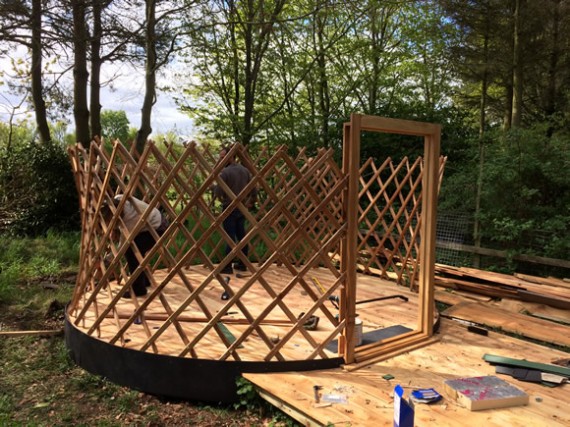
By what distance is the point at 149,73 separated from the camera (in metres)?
5.82

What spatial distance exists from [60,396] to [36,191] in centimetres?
418

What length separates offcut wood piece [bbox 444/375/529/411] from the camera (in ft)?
6.18

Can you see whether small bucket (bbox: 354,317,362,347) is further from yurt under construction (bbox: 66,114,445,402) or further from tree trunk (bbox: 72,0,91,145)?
tree trunk (bbox: 72,0,91,145)

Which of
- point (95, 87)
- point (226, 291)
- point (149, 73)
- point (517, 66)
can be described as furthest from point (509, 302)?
point (95, 87)

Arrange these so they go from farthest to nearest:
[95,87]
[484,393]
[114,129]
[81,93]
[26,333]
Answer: [114,129]
[95,87]
[81,93]
[26,333]
[484,393]

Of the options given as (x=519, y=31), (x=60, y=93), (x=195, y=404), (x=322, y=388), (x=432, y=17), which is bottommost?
(x=195, y=404)

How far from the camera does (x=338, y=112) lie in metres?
8.02

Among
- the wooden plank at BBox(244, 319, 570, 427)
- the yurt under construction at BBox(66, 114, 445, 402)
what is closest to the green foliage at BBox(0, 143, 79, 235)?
the yurt under construction at BBox(66, 114, 445, 402)

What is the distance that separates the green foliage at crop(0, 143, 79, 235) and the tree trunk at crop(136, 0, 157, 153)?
1.10 m

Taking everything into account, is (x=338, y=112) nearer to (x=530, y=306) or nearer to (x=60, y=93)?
(x=60, y=93)

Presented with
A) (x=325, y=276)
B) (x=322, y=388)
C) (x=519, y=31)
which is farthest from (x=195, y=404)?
(x=519, y=31)

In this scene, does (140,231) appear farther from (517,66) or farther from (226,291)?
(517,66)

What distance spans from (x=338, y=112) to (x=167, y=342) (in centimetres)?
625

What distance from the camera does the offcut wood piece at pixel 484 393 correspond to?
1885 mm
